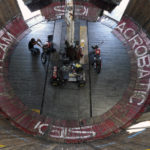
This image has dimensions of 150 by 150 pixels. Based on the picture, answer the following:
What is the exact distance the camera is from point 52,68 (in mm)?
13211

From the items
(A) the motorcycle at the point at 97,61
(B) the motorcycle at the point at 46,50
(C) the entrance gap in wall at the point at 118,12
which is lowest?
(A) the motorcycle at the point at 97,61

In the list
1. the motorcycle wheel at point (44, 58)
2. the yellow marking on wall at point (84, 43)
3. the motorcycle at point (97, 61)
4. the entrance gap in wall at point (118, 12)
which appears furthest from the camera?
the entrance gap in wall at point (118, 12)

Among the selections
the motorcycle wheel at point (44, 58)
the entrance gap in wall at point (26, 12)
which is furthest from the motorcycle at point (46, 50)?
the entrance gap in wall at point (26, 12)

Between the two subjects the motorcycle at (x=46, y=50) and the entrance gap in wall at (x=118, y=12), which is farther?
the entrance gap in wall at (x=118, y=12)

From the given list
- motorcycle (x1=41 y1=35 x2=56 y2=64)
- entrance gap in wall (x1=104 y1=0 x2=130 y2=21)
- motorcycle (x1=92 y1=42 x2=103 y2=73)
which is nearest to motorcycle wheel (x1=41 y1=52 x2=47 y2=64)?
motorcycle (x1=41 y1=35 x2=56 y2=64)

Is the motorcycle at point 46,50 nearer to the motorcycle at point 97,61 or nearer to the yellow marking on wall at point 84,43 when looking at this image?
the yellow marking on wall at point 84,43

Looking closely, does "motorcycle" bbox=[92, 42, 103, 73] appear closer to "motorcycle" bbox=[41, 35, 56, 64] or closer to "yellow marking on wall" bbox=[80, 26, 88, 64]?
"yellow marking on wall" bbox=[80, 26, 88, 64]

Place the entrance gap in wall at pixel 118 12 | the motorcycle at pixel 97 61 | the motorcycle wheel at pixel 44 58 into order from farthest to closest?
the entrance gap in wall at pixel 118 12, the motorcycle wheel at pixel 44 58, the motorcycle at pixel 97 61

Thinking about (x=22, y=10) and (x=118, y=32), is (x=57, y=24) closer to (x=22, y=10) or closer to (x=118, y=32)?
(x=22, y=10)

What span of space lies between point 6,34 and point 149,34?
534 inches

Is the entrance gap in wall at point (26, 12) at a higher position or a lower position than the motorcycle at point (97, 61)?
higher

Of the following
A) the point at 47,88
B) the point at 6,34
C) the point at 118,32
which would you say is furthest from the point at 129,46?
the point at 6,34

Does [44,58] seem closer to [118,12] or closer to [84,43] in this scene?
[84,43]

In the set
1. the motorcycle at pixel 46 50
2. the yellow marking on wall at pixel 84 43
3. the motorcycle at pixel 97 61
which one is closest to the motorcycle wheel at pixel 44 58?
the motorcycle at pixel 46 50
